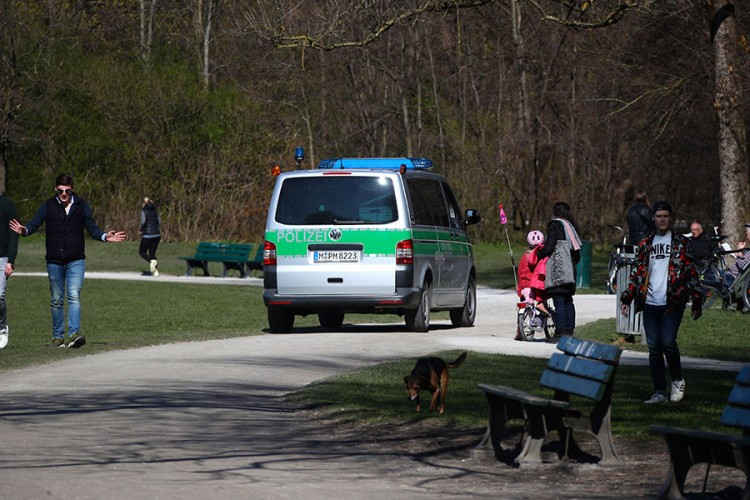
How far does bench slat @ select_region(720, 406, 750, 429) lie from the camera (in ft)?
25.7

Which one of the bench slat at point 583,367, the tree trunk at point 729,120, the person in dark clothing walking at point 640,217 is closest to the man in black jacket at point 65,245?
the bench slat at point 583,367

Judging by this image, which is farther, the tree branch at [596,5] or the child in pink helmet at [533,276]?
the tree branch at [596,5]

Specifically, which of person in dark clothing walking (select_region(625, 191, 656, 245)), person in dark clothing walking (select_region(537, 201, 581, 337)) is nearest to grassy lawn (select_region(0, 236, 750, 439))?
person in dark clothing walking (select_region(537, 201, 581, 337))

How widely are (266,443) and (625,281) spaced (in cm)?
930

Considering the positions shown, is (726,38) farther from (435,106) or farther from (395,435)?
(435,106)

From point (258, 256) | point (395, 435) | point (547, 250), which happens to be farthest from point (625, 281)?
point (258, 256)

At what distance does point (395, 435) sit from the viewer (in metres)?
10.4

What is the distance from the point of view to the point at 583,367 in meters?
9.27

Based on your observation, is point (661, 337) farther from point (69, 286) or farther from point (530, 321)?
point (69, 286)

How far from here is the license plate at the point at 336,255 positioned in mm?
18766

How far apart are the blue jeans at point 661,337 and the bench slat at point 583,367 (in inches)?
Result: 86.3

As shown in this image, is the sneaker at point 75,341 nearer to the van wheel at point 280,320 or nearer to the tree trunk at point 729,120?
the van wheel at point 280,320

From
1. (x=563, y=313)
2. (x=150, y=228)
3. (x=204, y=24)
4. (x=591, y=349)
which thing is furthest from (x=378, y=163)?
(x=204, y=24)

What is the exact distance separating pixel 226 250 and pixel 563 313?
1993 centimetres
